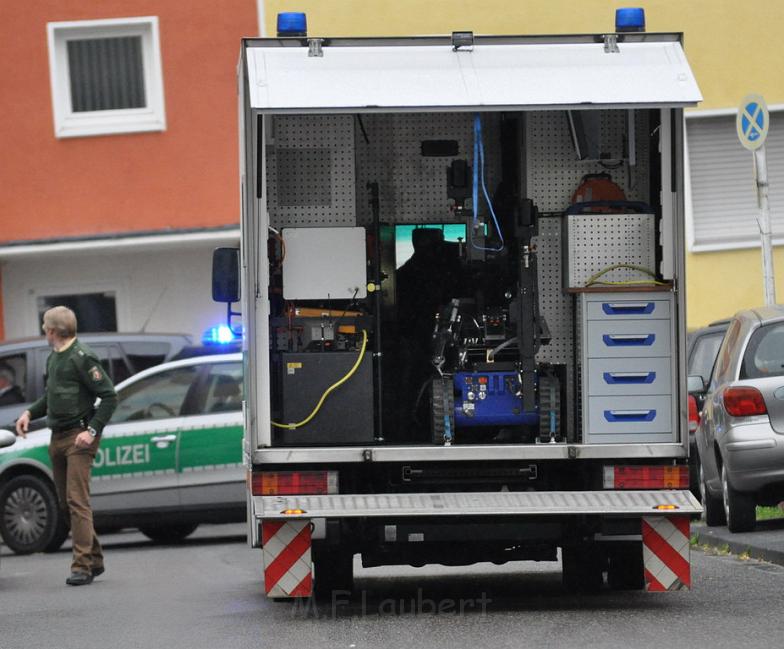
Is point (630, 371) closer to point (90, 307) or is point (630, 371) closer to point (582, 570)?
point (582, 570)

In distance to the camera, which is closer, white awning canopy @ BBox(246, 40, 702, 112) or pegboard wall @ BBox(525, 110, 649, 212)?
white awning canopy @ BBox(246, 40, 702, 112)

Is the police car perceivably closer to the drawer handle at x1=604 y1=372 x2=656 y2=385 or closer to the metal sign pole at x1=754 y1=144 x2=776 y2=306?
the metal sign pole at x1=754 y1=144 x2=776 y2=306

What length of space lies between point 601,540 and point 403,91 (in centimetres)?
258

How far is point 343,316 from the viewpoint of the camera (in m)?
10.4

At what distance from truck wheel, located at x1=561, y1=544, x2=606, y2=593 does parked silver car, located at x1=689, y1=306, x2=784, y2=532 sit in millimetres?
2569

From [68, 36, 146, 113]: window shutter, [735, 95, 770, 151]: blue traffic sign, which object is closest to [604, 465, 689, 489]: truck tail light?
[735, 95, 770, 151]: blue traffic sign

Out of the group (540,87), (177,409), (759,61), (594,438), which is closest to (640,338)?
(594,438)

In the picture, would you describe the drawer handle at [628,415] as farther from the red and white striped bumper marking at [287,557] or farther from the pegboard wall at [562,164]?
the red and white striped bumper marking at [287,557]

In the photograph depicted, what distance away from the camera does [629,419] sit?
32.0 ft

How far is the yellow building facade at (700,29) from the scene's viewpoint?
22797 mm

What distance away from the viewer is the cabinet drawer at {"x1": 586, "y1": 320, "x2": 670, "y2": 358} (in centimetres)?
975

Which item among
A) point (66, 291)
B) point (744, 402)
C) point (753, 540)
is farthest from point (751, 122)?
point (66, 291)

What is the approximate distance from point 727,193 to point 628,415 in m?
13.5

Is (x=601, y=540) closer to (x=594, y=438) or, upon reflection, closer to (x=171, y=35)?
(x=594, y=438)
